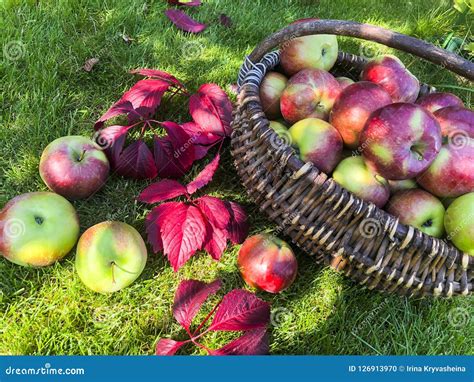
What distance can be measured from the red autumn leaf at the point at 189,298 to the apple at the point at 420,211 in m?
0.64

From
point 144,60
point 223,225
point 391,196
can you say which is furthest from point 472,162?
point 144,60

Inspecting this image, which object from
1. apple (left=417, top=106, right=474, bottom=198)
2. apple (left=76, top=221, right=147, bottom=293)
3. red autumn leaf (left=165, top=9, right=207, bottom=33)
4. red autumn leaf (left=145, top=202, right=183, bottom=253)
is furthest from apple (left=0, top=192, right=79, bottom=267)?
red autumn leaf (left=165, top=9, right=207, bottom=33)

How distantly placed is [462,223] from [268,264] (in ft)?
2.05

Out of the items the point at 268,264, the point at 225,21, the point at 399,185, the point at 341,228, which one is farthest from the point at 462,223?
the point at 225,21

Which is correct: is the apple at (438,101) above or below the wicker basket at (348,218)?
above

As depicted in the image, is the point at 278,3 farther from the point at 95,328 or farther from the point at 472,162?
the point at 95,328

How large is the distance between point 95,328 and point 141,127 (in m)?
0.89

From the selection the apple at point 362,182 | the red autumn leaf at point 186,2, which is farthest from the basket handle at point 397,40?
the red autumn leaf at point 186,2

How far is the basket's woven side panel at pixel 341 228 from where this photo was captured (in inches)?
55.9

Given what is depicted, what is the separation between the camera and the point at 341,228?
1.50 meters

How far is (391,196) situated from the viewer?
5.41 ft

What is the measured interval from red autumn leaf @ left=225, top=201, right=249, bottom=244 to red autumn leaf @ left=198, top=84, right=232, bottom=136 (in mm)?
335

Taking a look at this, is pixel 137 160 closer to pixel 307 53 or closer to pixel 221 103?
pixel 221 103

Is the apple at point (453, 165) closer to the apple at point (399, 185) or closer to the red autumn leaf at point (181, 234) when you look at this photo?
the apple at point (399, 185)
